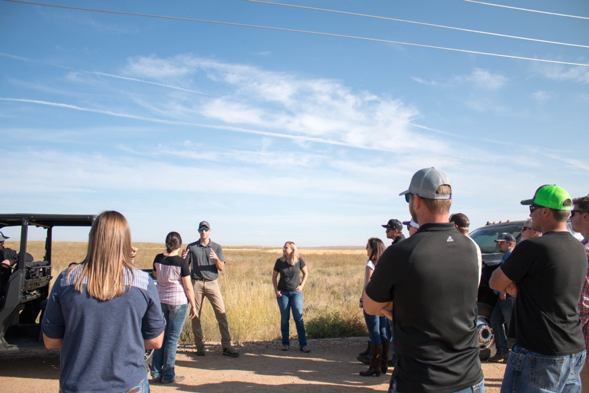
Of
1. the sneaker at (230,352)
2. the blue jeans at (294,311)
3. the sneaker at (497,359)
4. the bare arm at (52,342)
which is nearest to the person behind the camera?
the bare arm at (52,342)

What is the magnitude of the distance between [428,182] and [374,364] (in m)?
4.62

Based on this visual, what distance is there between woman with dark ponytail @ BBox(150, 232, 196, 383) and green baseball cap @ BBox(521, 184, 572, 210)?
457 cm

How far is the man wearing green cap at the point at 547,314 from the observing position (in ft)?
9.10

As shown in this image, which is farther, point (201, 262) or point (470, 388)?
point (201, 262)

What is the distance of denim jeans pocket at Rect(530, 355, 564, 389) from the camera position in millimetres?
2746

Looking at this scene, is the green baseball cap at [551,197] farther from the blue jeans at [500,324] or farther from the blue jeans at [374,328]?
the blue jeans at [500,324]

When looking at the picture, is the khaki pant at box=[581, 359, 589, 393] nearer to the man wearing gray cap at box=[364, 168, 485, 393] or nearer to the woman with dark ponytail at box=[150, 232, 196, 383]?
the man wearing gray cap at box=[364, 168, 485, 393]

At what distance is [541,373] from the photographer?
276 cm

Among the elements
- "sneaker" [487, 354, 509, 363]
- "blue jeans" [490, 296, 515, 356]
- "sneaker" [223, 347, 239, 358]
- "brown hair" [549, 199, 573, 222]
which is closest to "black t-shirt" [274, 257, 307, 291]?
"sneaker" [223, 347, 239, 358]

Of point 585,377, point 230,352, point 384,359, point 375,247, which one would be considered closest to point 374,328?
point 384,359

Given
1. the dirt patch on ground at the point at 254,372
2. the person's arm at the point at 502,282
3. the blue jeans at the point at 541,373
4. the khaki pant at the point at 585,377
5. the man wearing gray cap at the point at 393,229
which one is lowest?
the dirt patch on ground at the point at 254,372

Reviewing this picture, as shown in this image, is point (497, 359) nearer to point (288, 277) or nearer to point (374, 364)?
point (374, 364)

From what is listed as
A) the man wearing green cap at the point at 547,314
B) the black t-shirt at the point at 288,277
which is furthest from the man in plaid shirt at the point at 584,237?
the black t-shirt at the point at 288,277

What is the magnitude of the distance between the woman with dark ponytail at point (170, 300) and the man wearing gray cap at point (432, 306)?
14.3ft
